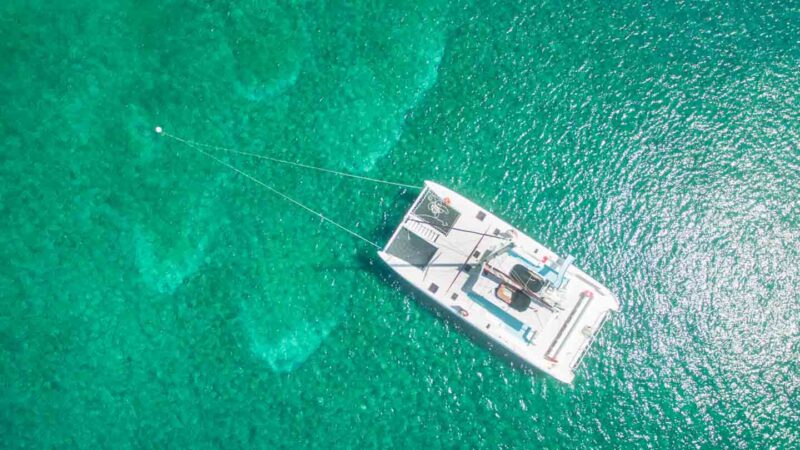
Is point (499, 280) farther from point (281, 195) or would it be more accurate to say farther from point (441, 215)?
point (281, 195)

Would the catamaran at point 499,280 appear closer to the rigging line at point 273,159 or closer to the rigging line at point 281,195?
the rigging line at point 281,195

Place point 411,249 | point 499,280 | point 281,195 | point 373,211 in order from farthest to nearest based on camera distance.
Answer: point 281,195
point 373,211
point 411,249
point 499,280

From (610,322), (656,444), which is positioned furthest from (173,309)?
(656,444)

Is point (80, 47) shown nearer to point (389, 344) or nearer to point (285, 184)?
point (285, 184)

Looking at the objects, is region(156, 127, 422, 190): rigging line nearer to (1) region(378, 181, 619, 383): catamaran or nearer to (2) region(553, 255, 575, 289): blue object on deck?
(1) region(378, 181, 619, 383): catamaran

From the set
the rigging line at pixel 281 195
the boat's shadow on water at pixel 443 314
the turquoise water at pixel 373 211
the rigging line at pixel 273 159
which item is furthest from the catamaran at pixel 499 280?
the rigging line at pixel 273 159

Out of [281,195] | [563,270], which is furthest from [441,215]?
[281,195]
